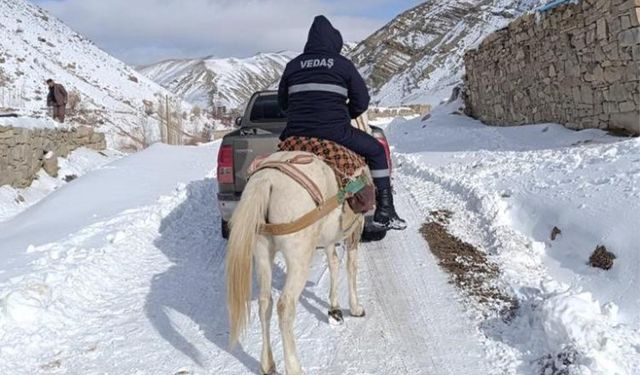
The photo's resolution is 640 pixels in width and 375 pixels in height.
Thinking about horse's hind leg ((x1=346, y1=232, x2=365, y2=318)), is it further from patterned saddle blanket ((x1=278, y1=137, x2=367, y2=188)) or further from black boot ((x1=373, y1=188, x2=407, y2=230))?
patterned saddle blanket ((x1=278, y1=137, x2=367, y2=188))


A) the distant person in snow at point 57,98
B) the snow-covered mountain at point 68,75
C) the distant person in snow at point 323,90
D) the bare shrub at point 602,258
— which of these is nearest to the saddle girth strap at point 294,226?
the distant person in snow at point 323,90

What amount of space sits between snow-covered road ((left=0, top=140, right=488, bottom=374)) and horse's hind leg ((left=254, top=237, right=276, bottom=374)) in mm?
236

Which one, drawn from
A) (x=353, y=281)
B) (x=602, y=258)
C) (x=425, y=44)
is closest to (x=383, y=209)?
(x=353, y=281)

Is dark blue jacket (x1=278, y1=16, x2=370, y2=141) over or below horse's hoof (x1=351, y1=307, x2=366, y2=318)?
over

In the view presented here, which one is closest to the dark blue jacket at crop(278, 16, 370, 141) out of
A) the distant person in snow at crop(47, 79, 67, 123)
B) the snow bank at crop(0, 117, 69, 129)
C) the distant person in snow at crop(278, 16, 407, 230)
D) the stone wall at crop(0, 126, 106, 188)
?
the distant person in snow at crop(278, 16, 407, 230)

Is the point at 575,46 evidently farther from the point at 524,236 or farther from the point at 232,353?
the point at 232,353

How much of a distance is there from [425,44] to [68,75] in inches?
1967

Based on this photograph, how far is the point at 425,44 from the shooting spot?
245ft

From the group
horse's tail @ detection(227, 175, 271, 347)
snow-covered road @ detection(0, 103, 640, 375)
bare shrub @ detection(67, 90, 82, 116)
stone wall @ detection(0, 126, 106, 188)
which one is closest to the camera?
horse's tail @ detection(227, 175, 271, 347)

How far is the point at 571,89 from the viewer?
10953mm

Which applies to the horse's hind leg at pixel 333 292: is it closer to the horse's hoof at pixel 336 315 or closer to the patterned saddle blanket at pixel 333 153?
the horse's hoof at pixel 336 315

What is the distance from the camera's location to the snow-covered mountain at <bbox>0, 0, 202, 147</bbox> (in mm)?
27486

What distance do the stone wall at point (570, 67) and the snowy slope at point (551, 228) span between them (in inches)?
18.6

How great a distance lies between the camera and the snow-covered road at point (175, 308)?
4.13m
